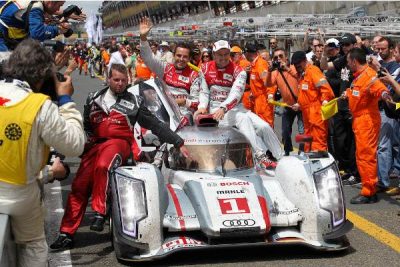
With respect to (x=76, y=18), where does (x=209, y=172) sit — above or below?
below

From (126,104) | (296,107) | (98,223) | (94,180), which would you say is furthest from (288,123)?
(98,223)

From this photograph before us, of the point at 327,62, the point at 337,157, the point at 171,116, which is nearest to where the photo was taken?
the point at 171,116

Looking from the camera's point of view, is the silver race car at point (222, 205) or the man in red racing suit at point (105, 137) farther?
the man in red racing suit at point (105, 137)

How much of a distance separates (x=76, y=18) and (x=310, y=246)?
4084mm

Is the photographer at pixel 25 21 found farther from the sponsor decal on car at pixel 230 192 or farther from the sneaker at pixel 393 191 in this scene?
the sneaker at pixel 393 191

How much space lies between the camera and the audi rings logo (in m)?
5.99

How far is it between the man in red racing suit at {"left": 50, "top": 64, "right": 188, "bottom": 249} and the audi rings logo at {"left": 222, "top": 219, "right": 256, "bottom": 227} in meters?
1.25

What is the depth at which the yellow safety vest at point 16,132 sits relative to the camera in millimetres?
3961

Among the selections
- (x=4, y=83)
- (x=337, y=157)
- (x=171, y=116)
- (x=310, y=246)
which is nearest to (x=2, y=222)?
(x=4, y=83)

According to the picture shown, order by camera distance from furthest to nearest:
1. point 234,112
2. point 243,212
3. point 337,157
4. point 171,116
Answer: point 337,157
point 234,112
point 171,116
point 243,212

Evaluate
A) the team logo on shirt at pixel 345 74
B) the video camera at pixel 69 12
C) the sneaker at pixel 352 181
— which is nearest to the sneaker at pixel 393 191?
the sneaker at pixel 352 181

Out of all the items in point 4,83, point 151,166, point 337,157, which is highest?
point 4,83

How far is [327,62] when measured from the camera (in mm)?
11078

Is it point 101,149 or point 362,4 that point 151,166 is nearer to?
point 101,149
